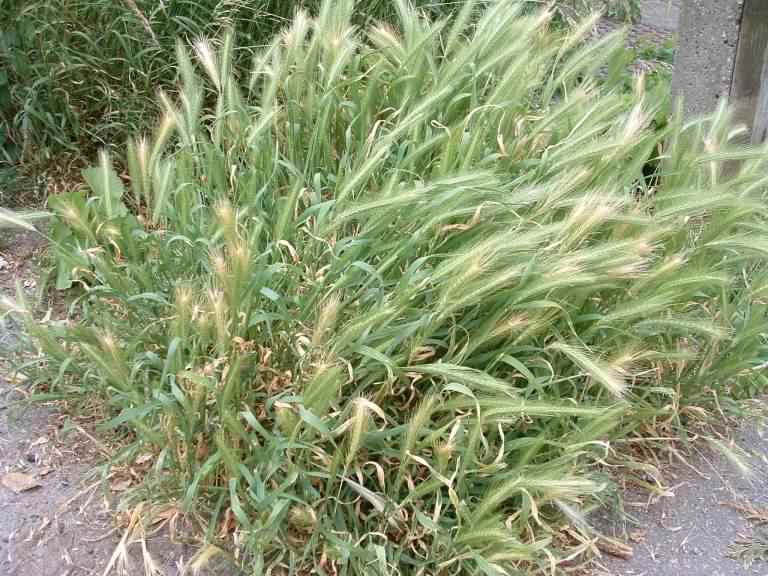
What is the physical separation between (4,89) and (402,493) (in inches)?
84.1

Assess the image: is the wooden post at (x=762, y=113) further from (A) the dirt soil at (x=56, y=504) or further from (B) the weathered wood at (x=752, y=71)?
(A) the dirt soil at (x=56, y=504)

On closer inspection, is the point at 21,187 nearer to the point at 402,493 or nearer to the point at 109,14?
the point at 109,14

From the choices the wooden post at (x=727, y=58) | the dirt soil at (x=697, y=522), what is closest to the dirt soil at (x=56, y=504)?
the dirt soil at (x=697, y=522)

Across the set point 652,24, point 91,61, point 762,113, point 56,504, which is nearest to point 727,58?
point 762,113

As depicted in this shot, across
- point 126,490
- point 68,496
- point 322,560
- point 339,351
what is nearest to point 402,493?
point 322,560

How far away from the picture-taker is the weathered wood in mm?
3184

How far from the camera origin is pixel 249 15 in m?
3.28

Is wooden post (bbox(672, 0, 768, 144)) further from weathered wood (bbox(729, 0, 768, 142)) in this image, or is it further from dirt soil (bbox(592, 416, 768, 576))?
dirt soil (bbox(592, 416, 768, 576))

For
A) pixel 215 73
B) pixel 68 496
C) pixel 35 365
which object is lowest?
pixel 68 496

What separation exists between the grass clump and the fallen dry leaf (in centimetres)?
23

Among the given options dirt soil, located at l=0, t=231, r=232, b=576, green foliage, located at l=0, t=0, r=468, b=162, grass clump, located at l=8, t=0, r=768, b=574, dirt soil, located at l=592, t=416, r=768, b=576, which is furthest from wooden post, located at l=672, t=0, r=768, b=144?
dirt soil, located at l=0, t=231, r=232, b=576

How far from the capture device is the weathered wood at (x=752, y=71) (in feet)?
10.4

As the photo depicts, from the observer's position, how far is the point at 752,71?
10.7 ft

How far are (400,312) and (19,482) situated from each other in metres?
0.99
